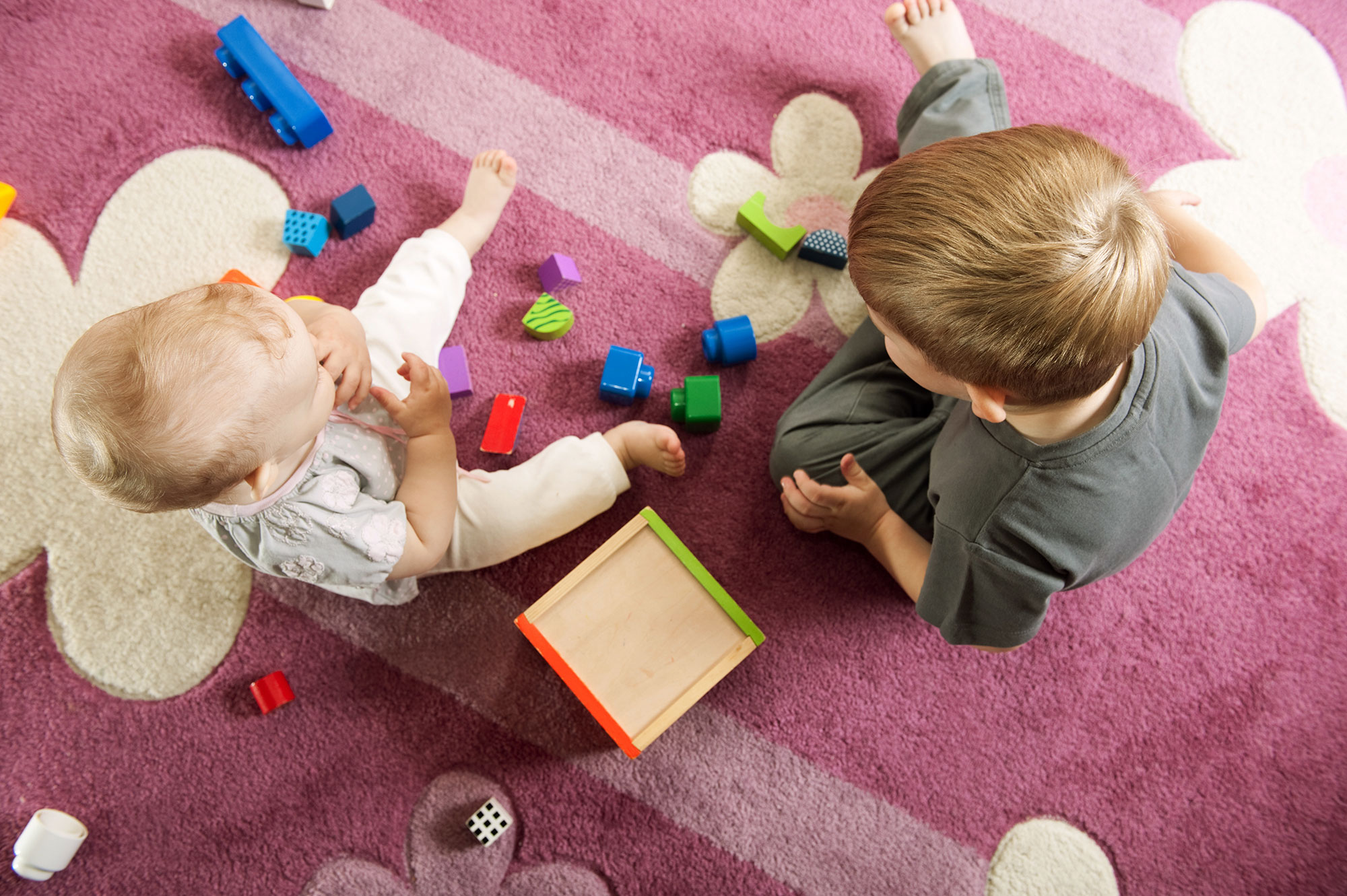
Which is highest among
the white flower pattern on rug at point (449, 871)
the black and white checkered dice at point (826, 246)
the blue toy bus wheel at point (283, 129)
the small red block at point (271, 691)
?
the blue toy bus wheel at point (283, 129)

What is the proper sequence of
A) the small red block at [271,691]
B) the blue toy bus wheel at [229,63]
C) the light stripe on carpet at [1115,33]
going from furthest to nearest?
the light stripe on carpet at [1115,33] < the blue toy bus wheel at [229,63] < the small red block at [271,691]

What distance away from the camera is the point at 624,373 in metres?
0.94

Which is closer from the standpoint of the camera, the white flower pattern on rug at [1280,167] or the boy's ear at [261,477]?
the boy's ear at [261,477]

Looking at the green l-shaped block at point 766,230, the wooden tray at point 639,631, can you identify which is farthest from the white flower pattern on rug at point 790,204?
the wooden tray at point 639,631

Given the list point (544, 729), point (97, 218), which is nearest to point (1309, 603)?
point (544, 729)

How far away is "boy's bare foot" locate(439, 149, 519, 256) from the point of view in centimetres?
98

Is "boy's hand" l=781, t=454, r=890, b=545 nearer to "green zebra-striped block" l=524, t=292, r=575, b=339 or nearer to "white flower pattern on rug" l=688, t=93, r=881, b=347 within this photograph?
"white flower pattern on rug" l=688, t=93, r=881, b=347

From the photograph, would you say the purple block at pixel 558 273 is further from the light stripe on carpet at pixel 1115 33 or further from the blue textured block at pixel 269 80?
the light stripe on carpet at pixel 1115 33

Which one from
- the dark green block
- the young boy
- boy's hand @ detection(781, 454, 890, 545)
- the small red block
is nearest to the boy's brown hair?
Result: the young boy

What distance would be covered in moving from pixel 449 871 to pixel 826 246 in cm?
85

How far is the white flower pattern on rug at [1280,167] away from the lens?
104 centimetres

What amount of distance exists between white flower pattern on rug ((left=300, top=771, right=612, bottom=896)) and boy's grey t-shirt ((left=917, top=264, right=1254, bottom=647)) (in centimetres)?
52

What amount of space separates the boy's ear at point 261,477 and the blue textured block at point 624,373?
38 cm

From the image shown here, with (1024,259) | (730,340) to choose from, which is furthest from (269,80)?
(1024,259)
